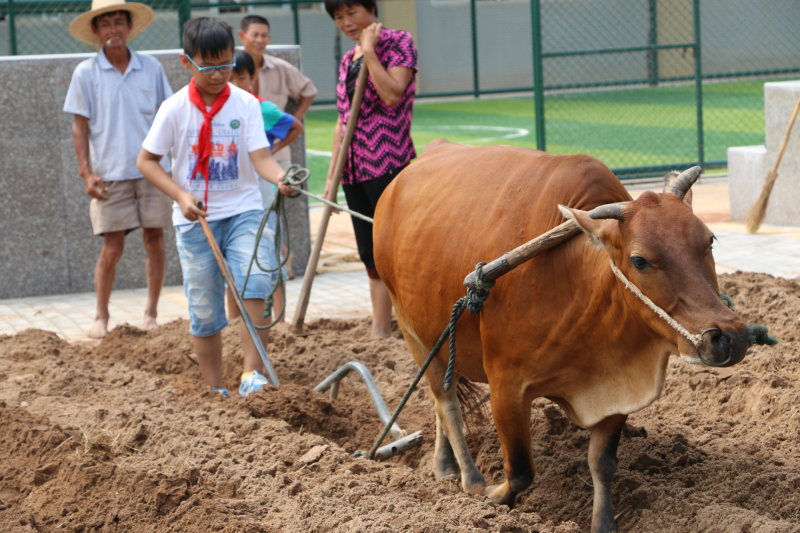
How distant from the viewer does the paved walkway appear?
704cm

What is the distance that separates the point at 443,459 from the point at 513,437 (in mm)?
812

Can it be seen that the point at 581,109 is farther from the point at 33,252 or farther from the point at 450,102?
the point at 33,252

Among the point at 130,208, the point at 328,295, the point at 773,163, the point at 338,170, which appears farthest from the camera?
the point at 773,163

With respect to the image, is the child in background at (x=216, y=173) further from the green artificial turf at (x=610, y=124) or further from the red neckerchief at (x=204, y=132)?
the green artificial turf at (x=610, y=124)

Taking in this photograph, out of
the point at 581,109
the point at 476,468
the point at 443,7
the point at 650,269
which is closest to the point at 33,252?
the point at 476,468

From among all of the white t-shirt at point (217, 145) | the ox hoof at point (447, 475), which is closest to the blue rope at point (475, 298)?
the ox hoof at point (447, 475)

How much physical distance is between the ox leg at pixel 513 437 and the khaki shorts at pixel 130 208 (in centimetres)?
411

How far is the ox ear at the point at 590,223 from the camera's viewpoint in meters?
2.80

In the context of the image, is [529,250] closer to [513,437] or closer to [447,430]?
[513,437]

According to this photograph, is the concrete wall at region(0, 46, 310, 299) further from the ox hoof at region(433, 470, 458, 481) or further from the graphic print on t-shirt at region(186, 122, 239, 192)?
the ox hoof at region(433, 470, 458, 481)

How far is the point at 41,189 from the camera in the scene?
7.99 metres

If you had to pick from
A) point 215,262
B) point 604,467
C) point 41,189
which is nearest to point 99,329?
point 41,189

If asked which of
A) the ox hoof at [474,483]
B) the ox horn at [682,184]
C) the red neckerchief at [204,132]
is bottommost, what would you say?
the ox hoof at [474,483]

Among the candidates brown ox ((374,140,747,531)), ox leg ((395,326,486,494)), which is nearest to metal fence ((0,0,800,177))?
ox leg ((395,326,486,494))
